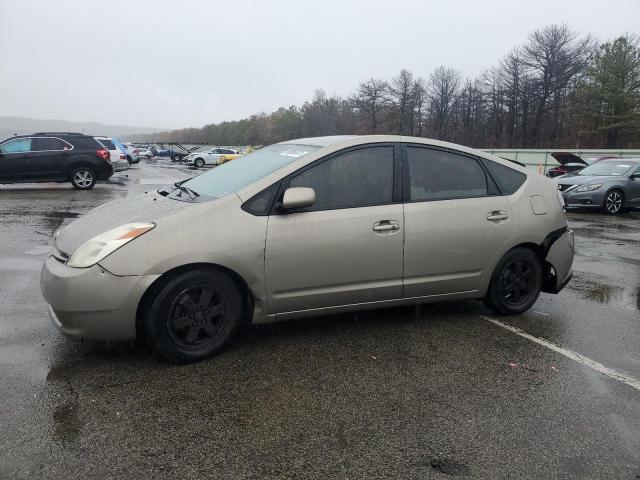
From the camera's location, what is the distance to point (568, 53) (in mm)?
58594

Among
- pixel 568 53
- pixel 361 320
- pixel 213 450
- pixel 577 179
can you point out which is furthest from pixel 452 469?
pixel 568 53

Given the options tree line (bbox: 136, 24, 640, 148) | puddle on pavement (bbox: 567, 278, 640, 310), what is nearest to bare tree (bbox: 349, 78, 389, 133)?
tree line (bbox: 136, 24, 640, 148)

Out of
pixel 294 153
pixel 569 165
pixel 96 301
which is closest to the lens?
pixel 96 301

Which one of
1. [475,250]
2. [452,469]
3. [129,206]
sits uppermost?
[129,206]

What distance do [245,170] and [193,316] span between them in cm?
133

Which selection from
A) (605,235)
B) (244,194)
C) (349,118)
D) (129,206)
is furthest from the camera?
(349,118)

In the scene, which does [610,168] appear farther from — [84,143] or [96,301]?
[84,143]

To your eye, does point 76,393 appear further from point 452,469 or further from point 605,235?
point 605,235

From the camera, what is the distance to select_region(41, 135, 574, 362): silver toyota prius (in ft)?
10.9

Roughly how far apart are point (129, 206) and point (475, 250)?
2797 millimetres

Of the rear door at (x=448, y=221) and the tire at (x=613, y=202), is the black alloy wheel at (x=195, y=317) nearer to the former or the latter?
the rear door at (x=448, y=221)

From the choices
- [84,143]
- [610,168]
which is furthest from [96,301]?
[610,168]

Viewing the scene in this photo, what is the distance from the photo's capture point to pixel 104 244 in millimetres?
3326

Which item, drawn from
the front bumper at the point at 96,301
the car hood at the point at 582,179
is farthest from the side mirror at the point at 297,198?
the car hood at the point at 582,179
